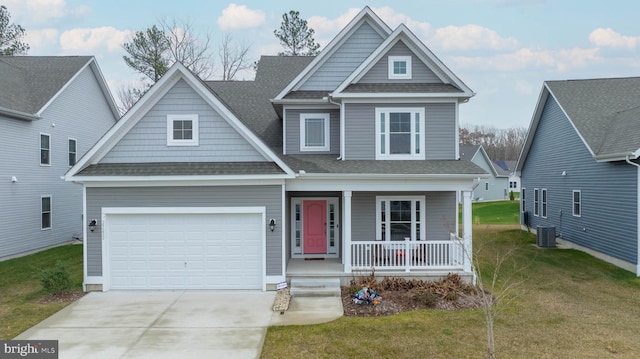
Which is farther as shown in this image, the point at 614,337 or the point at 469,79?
the point at 469,79

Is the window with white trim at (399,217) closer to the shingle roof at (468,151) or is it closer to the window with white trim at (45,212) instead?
the window with white trim at (45,212)

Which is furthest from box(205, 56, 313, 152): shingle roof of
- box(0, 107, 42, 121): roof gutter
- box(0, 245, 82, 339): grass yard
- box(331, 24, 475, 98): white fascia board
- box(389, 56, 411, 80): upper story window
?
box(0, 245, 82, 339): grass yard

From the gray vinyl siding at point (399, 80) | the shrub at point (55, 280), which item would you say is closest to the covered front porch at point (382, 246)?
the gray vinyl siding at point (399, 80)

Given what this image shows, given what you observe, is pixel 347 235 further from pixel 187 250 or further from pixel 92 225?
pixel 92 225

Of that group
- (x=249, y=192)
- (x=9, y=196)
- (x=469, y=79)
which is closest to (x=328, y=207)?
(x=249, y=192)

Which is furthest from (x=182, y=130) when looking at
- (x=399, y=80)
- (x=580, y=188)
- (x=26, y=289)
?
(x=580, y=188)

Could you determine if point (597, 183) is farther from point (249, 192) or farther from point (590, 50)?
point (590, 50)

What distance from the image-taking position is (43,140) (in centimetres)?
1856

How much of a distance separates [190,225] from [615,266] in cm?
1340

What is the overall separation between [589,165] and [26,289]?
18834mm

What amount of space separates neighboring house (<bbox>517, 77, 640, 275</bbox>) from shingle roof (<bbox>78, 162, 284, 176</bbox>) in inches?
426

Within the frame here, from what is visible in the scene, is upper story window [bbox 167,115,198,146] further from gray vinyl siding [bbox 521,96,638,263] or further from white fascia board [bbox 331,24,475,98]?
gray vinyl siding [bbox 521,96,638,263]

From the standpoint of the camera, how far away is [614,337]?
27.0 feet

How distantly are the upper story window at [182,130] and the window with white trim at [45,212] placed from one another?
1006cm
